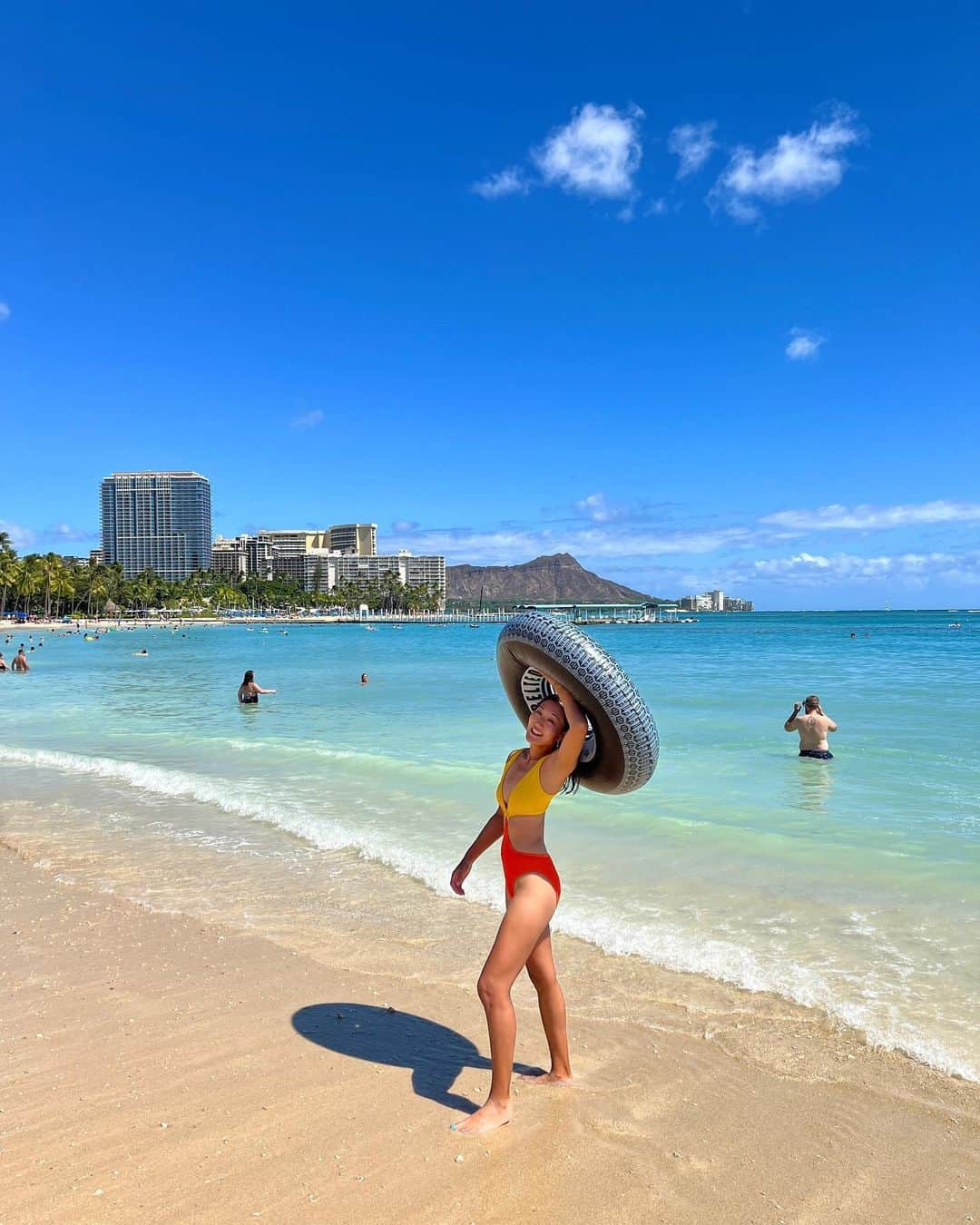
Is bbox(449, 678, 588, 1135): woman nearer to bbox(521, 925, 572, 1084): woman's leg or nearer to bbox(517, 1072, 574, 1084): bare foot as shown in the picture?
bbox(521, 925, 572, 1084): woman's leg

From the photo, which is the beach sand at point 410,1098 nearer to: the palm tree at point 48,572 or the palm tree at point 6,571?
the palm tree at point 6,571

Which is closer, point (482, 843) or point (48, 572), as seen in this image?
point (482, 843)

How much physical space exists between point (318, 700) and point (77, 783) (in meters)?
13.1

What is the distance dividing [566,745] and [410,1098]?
174cm

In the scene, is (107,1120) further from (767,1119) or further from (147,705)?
(147,705)

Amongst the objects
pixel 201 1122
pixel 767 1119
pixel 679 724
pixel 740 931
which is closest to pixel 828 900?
pixel 740 931

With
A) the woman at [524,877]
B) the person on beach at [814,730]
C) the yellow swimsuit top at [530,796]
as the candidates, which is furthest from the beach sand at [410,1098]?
the person on beach at [814,730]

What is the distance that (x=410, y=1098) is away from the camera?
3857 mm

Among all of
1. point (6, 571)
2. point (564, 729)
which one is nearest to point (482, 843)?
point (564, 729)

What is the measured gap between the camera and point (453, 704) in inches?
949

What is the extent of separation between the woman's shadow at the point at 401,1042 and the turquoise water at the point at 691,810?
1758 millimetres

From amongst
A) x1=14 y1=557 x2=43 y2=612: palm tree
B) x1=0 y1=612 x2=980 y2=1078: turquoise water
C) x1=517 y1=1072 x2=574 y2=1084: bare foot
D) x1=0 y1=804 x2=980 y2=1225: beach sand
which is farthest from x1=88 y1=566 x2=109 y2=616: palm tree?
x1=517 y1=1072 x2=574 y2=1084: bare foot

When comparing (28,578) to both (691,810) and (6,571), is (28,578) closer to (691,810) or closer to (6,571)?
(6,571)

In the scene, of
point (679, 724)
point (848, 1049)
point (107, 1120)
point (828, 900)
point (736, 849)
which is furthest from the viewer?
point (679, 724)
